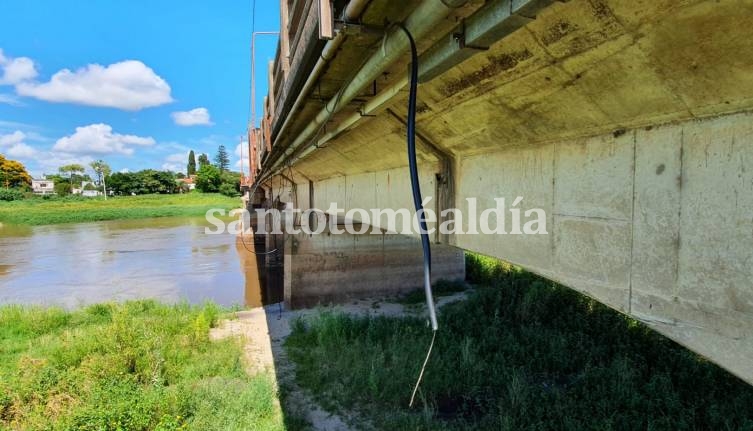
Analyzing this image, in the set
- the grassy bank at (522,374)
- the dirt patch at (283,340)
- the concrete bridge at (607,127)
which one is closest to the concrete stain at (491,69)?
the concrete bridge at (607,127)

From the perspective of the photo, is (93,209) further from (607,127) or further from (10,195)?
(607,127)

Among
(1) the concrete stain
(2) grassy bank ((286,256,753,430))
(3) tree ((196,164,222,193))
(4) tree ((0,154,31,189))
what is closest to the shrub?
(4) tree ((0,154,31,189))

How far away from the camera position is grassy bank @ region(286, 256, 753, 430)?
18.6ft

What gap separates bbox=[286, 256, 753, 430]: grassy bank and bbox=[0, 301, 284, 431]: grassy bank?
141 centimetres

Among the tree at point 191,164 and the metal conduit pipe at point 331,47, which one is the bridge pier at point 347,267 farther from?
the tree at point 191,164

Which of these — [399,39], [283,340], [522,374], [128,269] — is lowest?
[128,269]

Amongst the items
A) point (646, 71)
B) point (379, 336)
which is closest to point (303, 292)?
point (379, 336)

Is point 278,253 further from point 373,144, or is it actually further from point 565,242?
point 565,242

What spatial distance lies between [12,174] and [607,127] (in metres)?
113

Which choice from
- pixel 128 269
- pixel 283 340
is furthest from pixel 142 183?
pixel 283 340

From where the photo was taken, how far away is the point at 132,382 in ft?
22.2

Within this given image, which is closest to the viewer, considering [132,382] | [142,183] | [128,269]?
[132,382]

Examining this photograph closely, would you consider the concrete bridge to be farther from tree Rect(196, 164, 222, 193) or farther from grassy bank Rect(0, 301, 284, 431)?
tree Rect(196, 164, 222, 193)

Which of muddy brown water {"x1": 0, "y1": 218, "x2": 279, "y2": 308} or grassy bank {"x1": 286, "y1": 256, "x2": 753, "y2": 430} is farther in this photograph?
muddy brown water {"x1": 0, "y1": 218, "x2": 279, "y2": 308}
